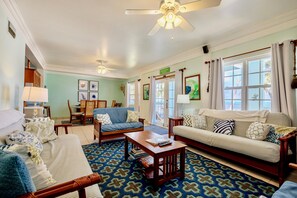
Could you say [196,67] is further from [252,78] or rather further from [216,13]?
[216,13]

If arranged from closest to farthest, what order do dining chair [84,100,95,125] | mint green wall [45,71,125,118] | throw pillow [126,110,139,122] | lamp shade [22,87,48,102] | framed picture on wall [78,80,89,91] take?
lamp shade [22,87,48,102] → throw pillow [126,110,139,122] → dining chair [84,100,95,125] → mint green wall [45,71,125,118] → framed picture on wall [78,80,89,91]

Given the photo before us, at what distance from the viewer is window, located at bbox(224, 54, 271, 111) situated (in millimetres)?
2818

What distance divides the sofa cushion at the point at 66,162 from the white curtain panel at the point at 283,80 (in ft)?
9.92

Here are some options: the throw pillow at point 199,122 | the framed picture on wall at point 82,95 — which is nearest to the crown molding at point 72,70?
the framed picture on wall at point 82,95

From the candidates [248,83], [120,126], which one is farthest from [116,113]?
[248,83]

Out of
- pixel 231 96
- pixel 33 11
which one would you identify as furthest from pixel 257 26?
pixel 33 11

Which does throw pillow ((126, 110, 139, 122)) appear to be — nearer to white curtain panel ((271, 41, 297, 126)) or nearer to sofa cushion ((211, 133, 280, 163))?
sofa cushion ((211, 133, 280, 163))

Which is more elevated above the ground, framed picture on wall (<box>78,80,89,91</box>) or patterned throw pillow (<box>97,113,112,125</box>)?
framed picture on wall (<box>78,80,89,91</box>)

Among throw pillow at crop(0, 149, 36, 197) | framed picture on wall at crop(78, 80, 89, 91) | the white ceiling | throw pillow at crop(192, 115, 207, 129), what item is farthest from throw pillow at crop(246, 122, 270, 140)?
framed picture on wall at crop(78, 80, 89, 91)

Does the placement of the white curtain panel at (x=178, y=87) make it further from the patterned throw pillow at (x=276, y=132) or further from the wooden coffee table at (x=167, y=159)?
the wooden coffee table at (x=167, y=159)

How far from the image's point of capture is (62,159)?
61.9 inches

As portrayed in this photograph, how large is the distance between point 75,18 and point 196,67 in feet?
10.2

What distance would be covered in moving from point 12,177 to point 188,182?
183 centimetres

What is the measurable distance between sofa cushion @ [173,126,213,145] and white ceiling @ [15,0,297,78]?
2.07 m
